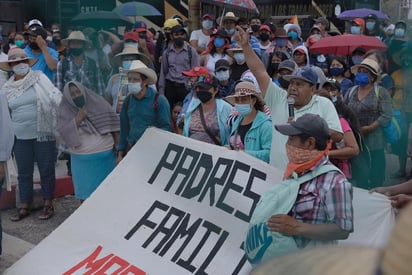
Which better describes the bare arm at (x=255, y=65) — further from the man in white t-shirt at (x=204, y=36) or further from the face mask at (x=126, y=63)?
the man in white t-shirt at (x=204, y=36)

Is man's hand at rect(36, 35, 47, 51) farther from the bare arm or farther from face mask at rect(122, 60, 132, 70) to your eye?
the bare arm

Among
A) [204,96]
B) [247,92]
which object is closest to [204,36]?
[204,96]

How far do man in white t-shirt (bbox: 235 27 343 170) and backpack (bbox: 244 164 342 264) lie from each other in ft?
3.39

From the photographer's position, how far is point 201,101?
605 cm

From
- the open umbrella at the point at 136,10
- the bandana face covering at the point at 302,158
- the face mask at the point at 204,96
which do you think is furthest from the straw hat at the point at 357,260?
the open umbrella at the point at 136,10

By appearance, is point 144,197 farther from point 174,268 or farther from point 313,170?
point 313,170

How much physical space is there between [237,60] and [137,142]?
3722 mm

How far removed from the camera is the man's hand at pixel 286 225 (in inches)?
132

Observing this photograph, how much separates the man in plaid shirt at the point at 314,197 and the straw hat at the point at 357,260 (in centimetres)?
222

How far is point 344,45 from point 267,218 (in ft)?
23.8

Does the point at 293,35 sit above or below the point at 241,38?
below

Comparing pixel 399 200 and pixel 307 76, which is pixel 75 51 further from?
pixel 399 200

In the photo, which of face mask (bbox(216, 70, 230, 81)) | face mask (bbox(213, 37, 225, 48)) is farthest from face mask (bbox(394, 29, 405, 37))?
face mask (bbox(216, 70, 230, 81))

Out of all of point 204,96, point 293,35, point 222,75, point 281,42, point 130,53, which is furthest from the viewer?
point 293,35
